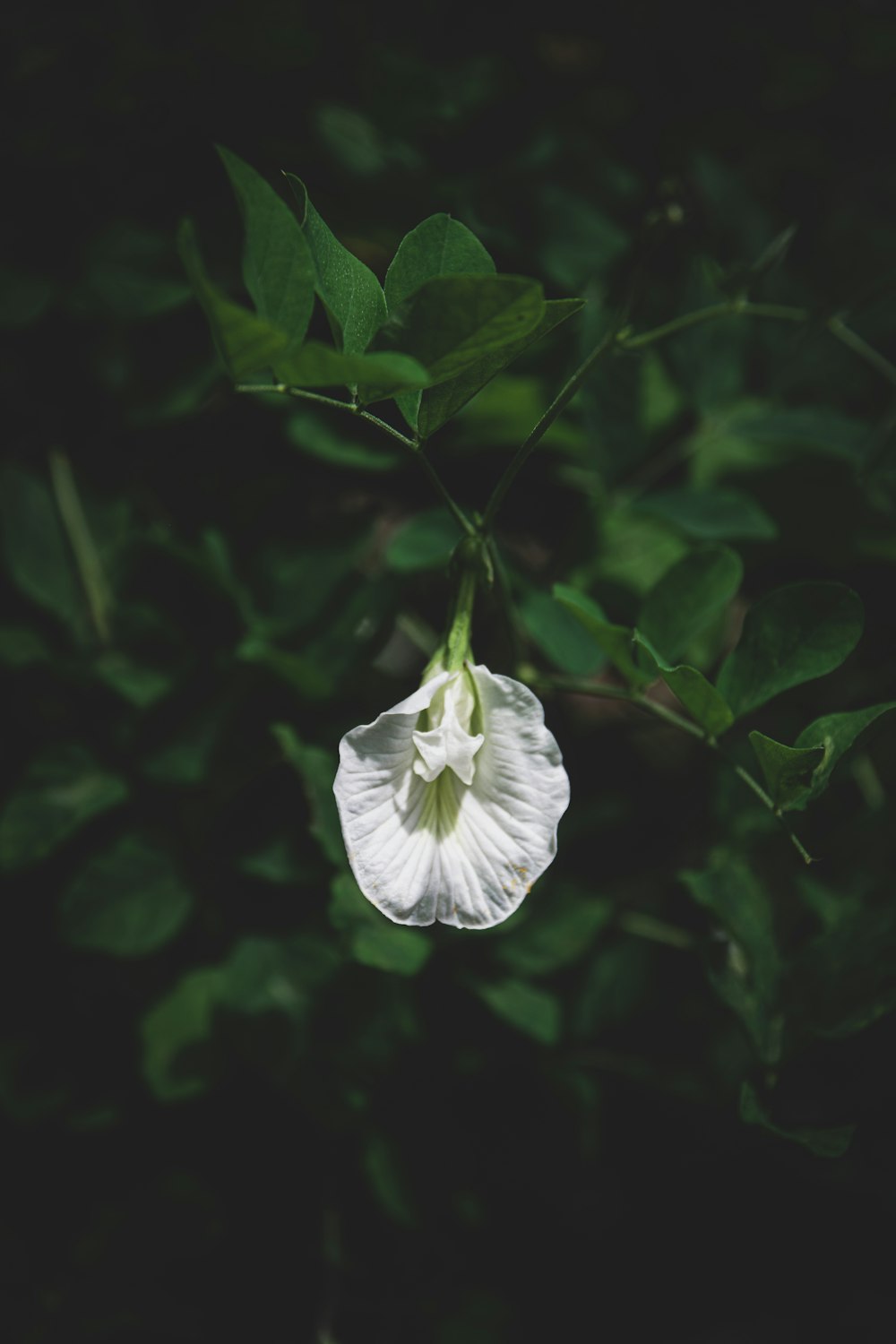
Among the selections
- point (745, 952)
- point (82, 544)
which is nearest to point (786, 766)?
point (745, 952)

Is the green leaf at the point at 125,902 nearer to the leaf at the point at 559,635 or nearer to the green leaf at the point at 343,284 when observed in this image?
the leaf at the point at 559,635

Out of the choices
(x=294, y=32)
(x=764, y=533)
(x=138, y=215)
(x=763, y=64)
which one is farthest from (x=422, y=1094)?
(x=763, y=64)

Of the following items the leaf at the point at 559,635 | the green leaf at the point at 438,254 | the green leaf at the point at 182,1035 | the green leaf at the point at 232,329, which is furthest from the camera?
the green leaf at the point at 182,1035

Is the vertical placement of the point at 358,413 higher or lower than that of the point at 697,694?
higher

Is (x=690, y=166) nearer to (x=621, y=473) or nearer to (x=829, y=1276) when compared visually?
(x=621, y=473)

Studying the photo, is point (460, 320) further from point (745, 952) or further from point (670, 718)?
point (745, 952)

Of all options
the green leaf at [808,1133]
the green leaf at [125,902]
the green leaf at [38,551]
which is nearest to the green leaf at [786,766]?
Result: the green leaf at [808,1133]
